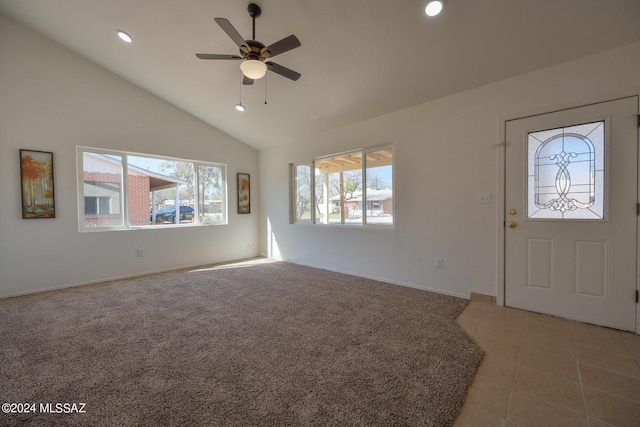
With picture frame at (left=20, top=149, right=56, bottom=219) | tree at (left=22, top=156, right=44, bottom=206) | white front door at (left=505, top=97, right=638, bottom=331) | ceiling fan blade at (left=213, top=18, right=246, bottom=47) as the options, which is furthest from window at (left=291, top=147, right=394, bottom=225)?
tree at (left=22, top=156, right=44, bottom=206)

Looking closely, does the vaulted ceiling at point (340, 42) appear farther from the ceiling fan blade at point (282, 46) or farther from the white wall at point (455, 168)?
the ceiling fan blade at point (282, 46)

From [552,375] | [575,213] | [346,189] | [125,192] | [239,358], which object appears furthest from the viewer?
[346,189]

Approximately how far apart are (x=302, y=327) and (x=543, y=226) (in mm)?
2726

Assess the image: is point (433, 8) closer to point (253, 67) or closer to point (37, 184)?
point (253, 67)

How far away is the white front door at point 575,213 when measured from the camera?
7.67ft

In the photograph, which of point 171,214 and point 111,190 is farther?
point 171,214

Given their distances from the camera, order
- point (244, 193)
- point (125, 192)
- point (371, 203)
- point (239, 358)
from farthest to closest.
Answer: point (244, 193)
point (125, 192)
point (371, 203)
point (239, 358)

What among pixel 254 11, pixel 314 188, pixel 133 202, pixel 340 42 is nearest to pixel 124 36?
pixel 254 11

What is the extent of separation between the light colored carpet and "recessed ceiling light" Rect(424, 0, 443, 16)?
290 centimetres

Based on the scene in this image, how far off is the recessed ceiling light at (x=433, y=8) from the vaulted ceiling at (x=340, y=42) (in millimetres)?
67

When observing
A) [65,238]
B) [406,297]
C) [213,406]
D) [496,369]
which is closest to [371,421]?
[213,406]

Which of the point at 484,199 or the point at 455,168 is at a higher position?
the point at 455,168

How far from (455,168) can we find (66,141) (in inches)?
217

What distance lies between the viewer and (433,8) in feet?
7.48
